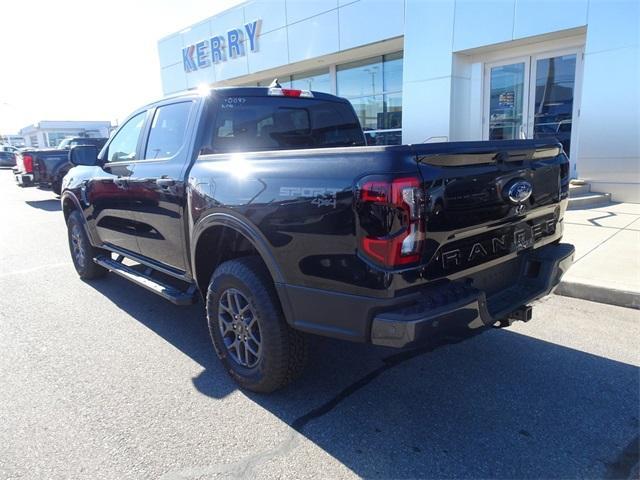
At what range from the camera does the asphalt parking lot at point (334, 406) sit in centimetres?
238

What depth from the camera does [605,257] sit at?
5.16 m

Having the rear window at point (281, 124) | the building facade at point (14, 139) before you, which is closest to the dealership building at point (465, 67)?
the rear window at point (281, 124)

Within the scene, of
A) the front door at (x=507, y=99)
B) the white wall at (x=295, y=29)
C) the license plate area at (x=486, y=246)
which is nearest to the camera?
the license plate area at (x=486, y=246)

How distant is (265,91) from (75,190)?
9.43ft

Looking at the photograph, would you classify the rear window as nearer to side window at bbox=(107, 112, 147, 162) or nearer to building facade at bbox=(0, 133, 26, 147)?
side window at bbox=(107, 112, 147, 162)

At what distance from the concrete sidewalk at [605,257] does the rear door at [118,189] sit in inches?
168

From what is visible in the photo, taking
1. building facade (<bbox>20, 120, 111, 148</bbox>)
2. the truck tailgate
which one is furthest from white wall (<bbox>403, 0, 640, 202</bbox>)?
building facade (<bbox>20, 120, 111, 148</bbox>)

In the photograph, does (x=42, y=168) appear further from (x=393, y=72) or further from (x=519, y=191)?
(x=519, y=191)

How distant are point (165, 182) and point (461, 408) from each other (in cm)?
269

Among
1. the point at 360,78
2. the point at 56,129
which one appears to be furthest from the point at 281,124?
the point at 56,129

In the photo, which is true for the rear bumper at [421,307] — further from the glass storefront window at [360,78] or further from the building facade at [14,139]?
the building facade at [14,139]

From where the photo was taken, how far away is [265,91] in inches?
152

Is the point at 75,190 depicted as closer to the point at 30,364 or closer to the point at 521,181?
the point at 30,364

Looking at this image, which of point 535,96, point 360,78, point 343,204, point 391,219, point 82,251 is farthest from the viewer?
point 360,78
